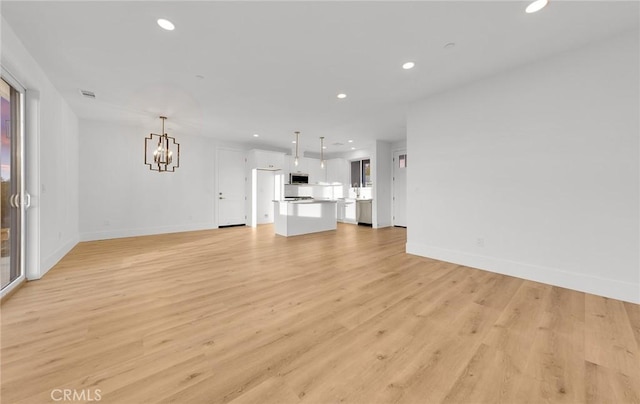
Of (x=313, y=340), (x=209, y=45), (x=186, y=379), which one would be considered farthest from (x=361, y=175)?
(x=186, y=379)

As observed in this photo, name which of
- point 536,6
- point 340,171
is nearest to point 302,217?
point 340,171

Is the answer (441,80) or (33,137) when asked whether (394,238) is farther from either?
(33,137)

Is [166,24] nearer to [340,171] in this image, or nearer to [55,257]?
[55,257]

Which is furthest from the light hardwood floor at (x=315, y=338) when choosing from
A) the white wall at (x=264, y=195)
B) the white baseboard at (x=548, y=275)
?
the white wall at (x=264, y=195)

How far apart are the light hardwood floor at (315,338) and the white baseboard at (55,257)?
147 mm

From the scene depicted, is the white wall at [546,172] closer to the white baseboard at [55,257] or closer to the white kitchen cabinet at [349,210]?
the white kitchen cabinet at [349,210]

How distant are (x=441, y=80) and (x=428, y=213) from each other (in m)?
2.04

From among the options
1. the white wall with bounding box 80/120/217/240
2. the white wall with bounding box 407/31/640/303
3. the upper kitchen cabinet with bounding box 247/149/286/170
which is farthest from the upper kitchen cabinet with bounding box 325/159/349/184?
the white wall with bounding box 407/31/640/303

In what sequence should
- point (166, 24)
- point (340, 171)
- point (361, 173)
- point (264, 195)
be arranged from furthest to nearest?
point (340, 171) < point (361, 173) < point (264, 195) < point (166, 24)

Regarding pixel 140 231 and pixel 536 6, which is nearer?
pixel 536 6

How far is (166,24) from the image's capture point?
2.31 meters

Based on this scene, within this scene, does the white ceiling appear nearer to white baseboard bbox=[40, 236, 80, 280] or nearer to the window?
white baseboard bbox=[40, 236, 80, 280]

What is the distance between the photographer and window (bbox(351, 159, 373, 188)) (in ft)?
29.0

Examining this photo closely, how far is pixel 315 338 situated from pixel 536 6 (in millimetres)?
3346
